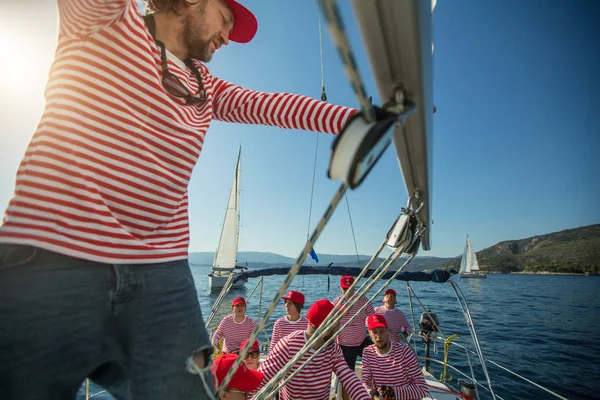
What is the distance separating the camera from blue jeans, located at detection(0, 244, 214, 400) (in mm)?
508

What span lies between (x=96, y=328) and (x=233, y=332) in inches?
A: 222

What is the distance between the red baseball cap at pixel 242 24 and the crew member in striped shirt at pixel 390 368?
3814mm

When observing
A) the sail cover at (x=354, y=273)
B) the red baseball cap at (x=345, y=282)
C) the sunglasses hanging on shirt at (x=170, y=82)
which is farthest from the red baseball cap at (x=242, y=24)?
the red baseball cap at (x=345, y=282)

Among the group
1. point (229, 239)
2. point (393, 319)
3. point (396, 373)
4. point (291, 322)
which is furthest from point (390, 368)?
point (229, 239)

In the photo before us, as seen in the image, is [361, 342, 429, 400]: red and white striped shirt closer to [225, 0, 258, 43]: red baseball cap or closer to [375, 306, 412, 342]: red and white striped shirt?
[375, 306, 412, 342]: red and white striped shirt

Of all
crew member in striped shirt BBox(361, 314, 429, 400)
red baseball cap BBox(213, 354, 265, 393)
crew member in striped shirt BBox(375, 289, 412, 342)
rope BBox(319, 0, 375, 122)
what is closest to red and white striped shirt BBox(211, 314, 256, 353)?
crew member in striped shirt BBox(361, 314, 429, 400)

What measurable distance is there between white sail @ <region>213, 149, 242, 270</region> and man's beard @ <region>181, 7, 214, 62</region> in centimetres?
2299

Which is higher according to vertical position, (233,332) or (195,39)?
(195,39)

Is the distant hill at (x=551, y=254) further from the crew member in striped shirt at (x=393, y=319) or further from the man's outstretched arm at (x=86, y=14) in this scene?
the man's outstretched arm at (x=86, y=14)

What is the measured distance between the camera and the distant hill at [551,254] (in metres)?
68.4

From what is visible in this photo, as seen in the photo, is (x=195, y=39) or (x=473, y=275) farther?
(x=473, y=275)

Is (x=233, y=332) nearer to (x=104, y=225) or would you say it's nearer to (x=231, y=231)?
(x=104, y=225)

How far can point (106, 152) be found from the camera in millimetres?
632

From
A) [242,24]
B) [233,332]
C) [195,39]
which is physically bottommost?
[233,332]
